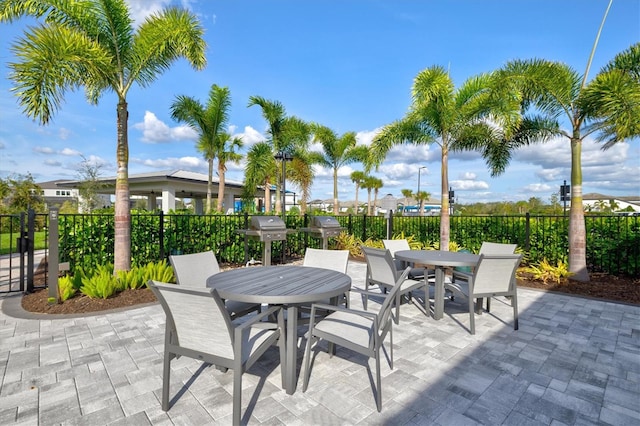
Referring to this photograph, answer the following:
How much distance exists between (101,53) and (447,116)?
7623mm

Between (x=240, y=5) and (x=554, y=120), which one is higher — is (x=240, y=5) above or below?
above

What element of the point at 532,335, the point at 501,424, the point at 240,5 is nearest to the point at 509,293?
the point at 532,335

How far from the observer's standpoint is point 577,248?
636cm

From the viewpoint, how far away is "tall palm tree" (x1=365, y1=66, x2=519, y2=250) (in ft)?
A: 24.9

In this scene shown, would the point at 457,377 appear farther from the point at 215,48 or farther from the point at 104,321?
the point at 215,48

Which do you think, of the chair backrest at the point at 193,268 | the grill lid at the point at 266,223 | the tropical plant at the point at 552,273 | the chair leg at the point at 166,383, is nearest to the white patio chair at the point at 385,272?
the chair backrest at the point at 193,268

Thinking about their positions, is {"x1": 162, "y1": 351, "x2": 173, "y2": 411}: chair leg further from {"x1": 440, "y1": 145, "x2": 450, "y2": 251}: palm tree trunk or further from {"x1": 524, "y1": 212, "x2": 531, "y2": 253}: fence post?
{"x1": 524, "y1": 212, "x2": 531, "y2": 253}: fence post

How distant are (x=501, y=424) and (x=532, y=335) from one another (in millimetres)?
2113

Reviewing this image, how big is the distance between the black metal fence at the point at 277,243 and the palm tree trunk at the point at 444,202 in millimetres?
1186

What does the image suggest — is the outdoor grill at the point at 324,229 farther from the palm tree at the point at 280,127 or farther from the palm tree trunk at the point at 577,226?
the palm tree at the point at 280,127

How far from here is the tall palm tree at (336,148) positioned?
50.7 feet

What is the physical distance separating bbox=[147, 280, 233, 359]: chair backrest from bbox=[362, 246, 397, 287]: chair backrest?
2.47 metres

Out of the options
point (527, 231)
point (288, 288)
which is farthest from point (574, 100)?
point (288, 288)

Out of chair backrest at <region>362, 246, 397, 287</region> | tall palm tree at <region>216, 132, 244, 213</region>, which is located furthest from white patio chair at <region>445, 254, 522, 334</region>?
tall palm tree at <region>216, 132, 244, 213</region>
